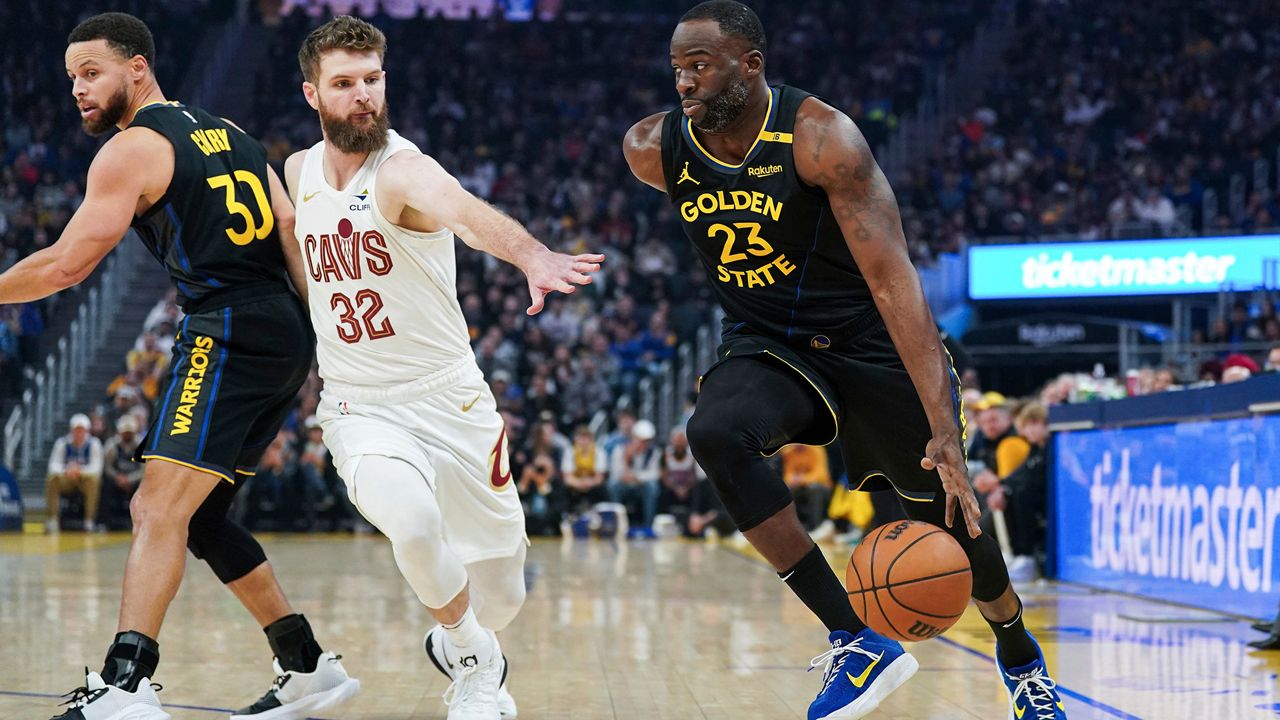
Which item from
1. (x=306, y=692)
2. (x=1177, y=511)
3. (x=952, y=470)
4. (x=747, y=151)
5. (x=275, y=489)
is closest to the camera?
(x=952, y=470)

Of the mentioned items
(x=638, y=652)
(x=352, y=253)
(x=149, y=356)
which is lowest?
(x=638, y=652)

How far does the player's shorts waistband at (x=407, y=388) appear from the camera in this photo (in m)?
4.35

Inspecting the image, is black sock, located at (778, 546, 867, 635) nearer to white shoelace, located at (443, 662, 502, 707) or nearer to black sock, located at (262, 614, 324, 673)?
white shoelace, located at (443, 662, 502, 707)

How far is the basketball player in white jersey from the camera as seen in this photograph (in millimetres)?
4188

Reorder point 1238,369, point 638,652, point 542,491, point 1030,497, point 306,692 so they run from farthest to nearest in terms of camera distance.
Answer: point 542,491 < point 1030,497 < point 1238,369 < point 638,652 < point 306,692

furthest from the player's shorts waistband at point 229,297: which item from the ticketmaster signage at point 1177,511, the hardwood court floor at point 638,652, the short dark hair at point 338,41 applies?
the ticketmaster signage at point 1177,511

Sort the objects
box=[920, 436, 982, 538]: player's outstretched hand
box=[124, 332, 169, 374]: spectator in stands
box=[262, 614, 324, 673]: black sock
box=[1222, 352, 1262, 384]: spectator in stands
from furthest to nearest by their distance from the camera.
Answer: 1. box=[124, 332, 169, 374]: spectator in stands
2. box=[1222, 352, 1262, 384]: spectator in stands
3. box=[262, 614, 324, 673]: black sock
4. box=[920, 436, 982, 538]: player's outstretched hand

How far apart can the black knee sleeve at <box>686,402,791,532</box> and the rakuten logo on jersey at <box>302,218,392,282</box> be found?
1045 mm

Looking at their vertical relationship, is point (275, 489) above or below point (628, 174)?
below

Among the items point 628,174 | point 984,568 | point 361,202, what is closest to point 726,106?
point 361,202

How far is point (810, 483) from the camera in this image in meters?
15.8

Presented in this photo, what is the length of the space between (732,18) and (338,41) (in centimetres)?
118

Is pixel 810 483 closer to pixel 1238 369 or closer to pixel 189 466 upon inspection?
pixel 1238 369

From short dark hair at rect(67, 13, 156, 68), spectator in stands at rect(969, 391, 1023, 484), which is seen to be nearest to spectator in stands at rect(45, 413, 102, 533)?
spectator in stands at rect(969, 391, 1023, 484)
